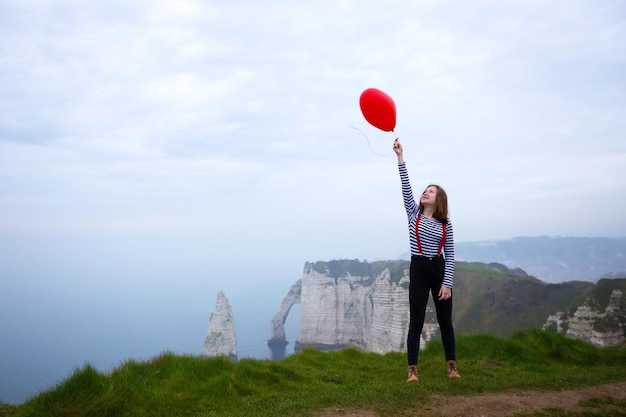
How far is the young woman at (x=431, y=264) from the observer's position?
21.6 feet

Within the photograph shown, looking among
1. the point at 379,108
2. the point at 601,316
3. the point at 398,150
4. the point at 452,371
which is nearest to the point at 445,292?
the point at 452,371

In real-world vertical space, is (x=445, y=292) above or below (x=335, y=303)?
above

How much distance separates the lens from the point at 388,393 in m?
5.61

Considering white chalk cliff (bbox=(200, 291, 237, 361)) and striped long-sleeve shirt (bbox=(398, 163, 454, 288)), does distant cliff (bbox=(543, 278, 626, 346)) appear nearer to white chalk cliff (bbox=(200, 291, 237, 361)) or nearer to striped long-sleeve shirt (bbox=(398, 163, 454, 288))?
striped long-sleeve shirt (bbox=(398, 163, 454, 288))

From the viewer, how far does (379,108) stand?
311 inches

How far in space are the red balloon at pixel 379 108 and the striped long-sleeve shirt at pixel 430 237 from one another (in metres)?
1.54

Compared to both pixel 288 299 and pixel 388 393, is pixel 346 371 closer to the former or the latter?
pixel 388 393

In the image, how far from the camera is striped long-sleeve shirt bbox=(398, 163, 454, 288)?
21.6 ft

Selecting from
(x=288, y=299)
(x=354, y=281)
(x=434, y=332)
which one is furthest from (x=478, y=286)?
(x=288, y=299)

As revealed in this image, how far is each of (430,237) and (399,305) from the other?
72102mm

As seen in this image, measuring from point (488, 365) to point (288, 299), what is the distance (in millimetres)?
133318

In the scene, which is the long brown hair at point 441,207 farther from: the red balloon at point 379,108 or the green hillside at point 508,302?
the green hillside at point 508,302

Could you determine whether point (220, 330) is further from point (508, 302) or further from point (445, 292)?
point (445, 292)

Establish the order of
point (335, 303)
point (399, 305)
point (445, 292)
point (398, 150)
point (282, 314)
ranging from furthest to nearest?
point (282, 314) → point (335, 303) → point (399, 305) → point (398, 150) → point (445, 292)
